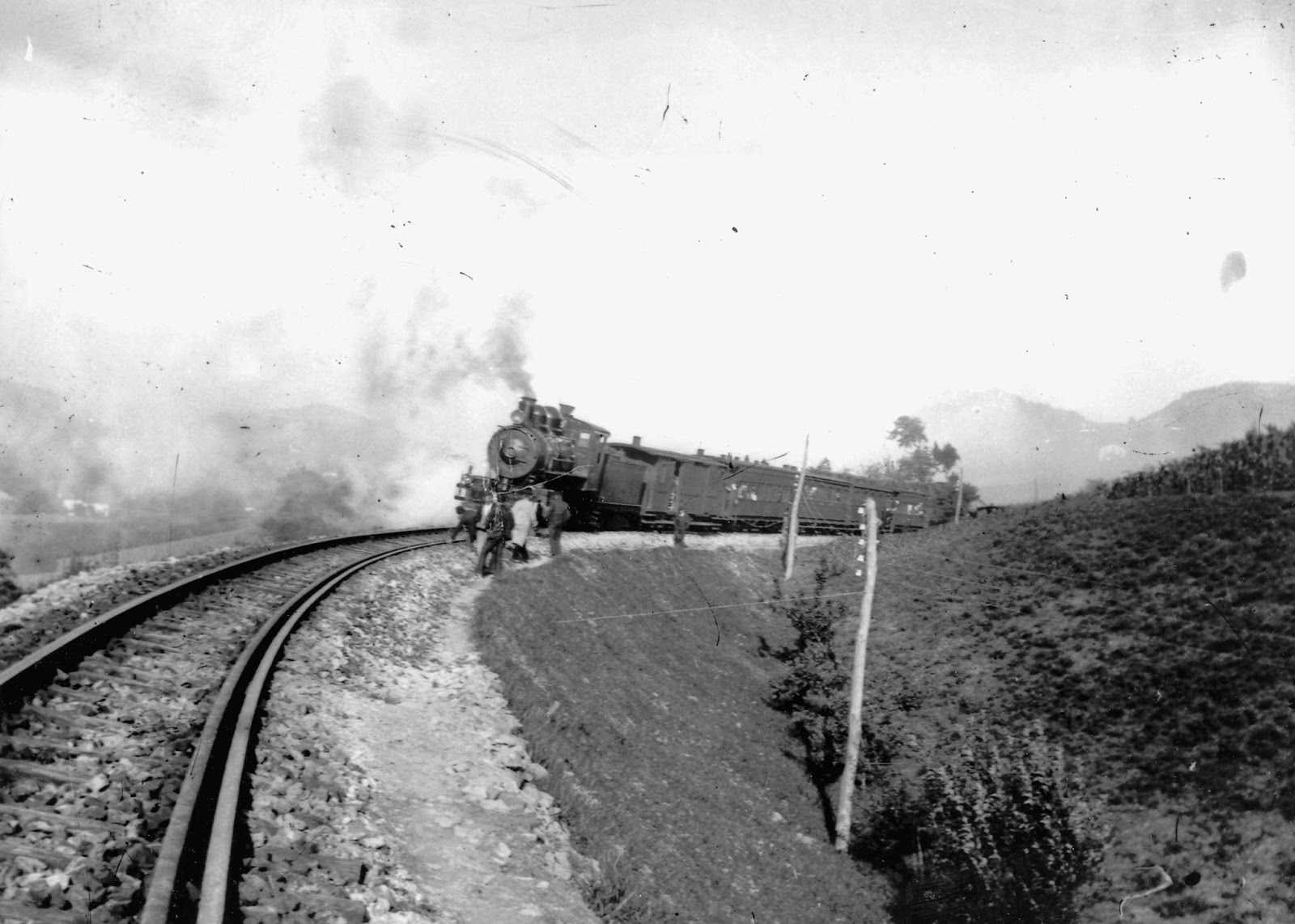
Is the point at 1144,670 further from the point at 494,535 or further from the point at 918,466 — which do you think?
the point at 918,466

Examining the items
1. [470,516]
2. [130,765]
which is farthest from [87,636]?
[470,516]

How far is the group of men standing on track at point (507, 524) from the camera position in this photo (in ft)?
52.7

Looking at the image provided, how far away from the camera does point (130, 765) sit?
523 centimetres

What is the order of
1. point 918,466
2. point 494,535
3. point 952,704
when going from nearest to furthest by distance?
point 494,535
point 952,704
point 918,466

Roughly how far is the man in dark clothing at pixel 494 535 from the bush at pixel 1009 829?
9.73m

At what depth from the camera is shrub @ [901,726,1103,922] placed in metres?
11.4

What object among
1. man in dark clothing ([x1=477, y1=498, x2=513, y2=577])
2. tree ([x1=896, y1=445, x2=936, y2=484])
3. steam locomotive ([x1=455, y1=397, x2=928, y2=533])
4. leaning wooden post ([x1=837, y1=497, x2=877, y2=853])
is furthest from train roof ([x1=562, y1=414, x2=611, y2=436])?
tree ([x1=896, y1=445, x2=936, y2=484])

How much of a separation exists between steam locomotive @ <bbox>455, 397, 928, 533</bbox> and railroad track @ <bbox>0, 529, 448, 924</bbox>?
36.9 ft

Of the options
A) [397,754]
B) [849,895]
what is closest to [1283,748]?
[849,895]

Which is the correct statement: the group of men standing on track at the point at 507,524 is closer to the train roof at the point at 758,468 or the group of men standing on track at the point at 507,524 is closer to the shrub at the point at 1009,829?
the train roof at the point at 758,468

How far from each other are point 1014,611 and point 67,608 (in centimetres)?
2049

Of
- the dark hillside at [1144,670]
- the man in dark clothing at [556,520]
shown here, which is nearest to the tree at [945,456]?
the dark hillside at [1144,670]

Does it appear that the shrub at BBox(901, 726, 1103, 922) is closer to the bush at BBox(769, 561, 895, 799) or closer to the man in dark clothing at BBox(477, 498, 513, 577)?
the bush at BBox(769, 561, 895, 799)

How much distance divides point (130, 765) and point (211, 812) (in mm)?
777
